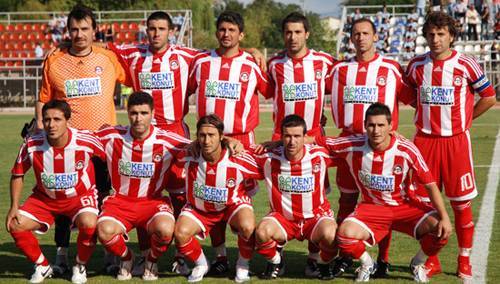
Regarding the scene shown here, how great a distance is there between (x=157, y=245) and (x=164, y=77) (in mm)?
1515

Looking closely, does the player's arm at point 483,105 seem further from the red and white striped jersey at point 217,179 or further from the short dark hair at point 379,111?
the red and white striped jersey at point 217,179

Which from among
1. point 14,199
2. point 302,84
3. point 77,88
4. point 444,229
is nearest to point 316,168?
point 302,84

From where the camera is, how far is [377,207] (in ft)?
20.4

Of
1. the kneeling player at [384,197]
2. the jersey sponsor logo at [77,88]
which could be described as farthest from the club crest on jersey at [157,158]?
the kneeling player at [384,197]

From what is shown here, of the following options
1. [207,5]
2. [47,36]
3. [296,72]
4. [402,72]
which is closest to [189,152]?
[296,72]

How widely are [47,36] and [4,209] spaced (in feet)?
75.6

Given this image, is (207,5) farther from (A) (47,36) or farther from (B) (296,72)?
(B) (296,72)

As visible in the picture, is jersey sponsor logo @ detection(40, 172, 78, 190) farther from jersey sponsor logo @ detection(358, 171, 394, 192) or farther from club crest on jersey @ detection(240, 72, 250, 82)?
jersey sponsor logo @ detection(358, 171, 394, 192)

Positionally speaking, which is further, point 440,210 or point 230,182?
point 230,182

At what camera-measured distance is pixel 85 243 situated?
20.1ft

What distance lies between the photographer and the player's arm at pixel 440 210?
5.90 meters

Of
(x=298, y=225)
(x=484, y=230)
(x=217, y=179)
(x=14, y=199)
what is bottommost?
(x=484, y=230)

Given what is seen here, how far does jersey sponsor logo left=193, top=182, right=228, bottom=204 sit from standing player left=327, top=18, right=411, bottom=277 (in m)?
0.97

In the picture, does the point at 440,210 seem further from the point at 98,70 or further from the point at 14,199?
the point at 14,199
